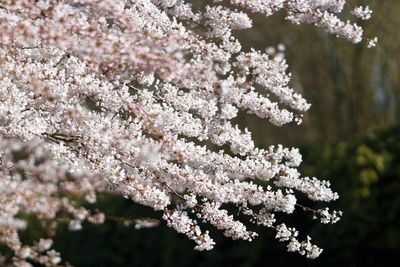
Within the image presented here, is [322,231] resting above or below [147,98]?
below

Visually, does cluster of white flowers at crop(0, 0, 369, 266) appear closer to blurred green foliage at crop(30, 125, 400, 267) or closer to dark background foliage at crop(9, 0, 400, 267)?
dark background foliage at crop(9, 0, 400, 267)

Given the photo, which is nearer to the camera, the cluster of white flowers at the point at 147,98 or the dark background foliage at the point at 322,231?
the cluster of white flowers at the point at 147,98

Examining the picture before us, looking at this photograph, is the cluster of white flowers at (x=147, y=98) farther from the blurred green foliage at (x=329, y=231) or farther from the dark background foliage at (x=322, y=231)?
the blurred green foliage at (x=329, y=231)

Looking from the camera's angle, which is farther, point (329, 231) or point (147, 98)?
point (329, 231)

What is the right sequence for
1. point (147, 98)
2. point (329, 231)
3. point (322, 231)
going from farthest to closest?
point (322, 231), point (329, 231), point (147, 98)

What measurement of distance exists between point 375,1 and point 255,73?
52.3ft

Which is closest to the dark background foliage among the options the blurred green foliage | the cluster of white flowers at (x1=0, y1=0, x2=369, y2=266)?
the blurred green foliage

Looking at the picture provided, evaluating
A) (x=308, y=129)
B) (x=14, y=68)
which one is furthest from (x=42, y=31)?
(x=308, y=129)

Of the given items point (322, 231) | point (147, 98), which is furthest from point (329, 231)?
point (147, 98)

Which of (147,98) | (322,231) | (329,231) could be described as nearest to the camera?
(147,98)

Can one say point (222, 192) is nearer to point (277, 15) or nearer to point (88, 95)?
point (88, 95)

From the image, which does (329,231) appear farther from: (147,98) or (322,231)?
(147,98)

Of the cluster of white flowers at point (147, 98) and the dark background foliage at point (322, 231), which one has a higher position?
the cluster of white flowers at point (147, 98)

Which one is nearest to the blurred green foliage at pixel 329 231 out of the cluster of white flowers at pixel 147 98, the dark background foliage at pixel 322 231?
the dark background foliage at pixel 322 231
